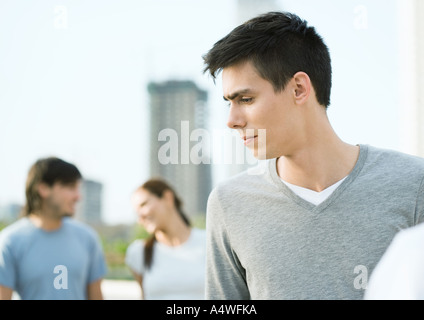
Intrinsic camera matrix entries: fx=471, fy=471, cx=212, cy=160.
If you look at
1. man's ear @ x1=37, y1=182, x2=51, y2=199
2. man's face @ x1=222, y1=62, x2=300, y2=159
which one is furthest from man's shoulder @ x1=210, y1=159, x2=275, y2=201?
man's ear @ x1=37, y1=182, x2=51, y2=199

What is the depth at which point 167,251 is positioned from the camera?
2.96m

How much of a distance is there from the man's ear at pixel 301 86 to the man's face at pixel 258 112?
0.05 metres

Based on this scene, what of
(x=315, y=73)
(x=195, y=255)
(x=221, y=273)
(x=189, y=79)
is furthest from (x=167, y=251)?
(x=189, y=79)

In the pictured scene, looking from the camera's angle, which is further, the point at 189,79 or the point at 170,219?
the point at 189,79

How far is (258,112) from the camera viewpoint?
1325 millimetres

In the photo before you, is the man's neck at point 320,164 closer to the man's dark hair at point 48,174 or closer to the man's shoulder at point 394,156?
the man's shoulder at point 394,156

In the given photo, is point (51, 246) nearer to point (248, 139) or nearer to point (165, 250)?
point (165, 250)

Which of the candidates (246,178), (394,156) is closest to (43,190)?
(246,178)

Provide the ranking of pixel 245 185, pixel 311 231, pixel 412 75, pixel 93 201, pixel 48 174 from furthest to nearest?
pixel 93 201 → pixel 48 174 → pixel 412 75 → pixel 245 185 → pixel 311 231

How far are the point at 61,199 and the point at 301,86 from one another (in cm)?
193

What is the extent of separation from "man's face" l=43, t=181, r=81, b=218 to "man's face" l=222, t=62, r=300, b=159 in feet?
6.02

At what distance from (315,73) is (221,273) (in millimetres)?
683

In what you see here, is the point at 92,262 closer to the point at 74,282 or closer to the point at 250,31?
the point at 74,282

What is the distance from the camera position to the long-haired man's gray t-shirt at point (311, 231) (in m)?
1.24
